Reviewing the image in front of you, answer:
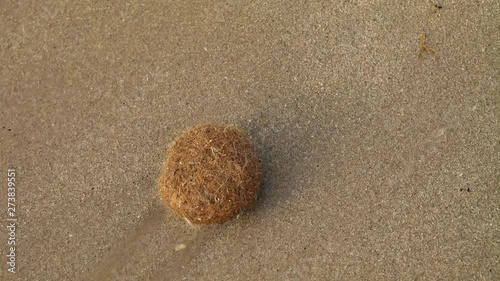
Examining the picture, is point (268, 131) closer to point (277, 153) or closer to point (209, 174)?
point (277, 153)

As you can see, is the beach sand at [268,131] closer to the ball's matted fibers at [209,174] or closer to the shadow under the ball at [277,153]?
the shadow under the ball at [277,153]

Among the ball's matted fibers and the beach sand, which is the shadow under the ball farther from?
the ball's matted fibers

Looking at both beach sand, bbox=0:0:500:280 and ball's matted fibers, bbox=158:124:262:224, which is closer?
ball's matted fibers, bbox=158:124:262:224

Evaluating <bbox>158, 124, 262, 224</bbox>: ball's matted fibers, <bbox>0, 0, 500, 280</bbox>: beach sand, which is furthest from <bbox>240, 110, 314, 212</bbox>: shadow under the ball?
<bbox>158, 124, 262, 224</bbox>: ball's matted fibers

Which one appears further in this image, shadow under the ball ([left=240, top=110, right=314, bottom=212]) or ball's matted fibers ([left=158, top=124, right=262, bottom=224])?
shadow under the ball ([left=240, top=110, right=314, bottom=212])

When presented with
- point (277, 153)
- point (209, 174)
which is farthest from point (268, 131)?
point (209, 174)

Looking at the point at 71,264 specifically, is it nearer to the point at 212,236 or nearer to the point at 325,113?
the point at 212,236

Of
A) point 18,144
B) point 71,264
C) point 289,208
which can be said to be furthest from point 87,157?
point 289,208
